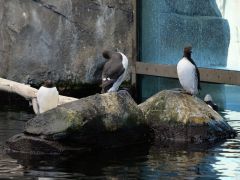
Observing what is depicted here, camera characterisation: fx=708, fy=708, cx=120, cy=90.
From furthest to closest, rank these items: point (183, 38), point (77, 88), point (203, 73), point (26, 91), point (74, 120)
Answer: point (77, 88)
point (183, 38)
point (203, 73)
point (26, 91)
point (74, 120)

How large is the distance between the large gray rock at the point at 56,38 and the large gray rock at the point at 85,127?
665 cm

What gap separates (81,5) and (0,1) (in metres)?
1.97

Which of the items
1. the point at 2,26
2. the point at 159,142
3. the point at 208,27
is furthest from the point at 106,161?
the point at 2,26

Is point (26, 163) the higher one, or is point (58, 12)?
point (58, 12)

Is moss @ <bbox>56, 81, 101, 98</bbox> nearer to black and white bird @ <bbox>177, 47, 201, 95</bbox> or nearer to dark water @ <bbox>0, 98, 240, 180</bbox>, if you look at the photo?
black and white bird @ <bbox>177, 47, 201, 95</bbox>

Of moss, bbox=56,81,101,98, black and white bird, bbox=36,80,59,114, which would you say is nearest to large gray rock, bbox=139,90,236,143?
black and white bird, bbox=36,80,59,114

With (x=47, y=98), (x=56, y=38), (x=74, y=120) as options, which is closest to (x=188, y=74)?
(x=47, y=98)

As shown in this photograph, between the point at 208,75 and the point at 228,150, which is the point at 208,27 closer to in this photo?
the point at 208,75

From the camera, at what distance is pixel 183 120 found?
1104cm

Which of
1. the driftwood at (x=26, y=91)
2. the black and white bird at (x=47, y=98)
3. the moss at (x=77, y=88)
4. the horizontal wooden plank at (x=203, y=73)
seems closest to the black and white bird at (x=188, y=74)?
the driftwood at (x=26, y=91)

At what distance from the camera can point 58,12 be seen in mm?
17375

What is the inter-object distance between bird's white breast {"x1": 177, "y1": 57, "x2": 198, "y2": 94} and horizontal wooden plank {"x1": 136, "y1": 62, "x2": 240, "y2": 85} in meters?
2.62

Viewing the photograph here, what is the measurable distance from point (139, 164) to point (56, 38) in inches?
347

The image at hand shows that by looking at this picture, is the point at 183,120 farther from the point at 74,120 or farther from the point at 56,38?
the point at 56,38
